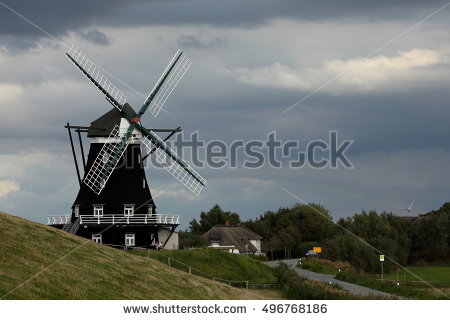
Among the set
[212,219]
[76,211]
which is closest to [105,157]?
[76,211]

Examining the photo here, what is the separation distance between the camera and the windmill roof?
182 ft

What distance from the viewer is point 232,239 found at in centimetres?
9375

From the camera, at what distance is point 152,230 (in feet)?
183

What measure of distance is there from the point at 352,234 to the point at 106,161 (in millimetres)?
33233

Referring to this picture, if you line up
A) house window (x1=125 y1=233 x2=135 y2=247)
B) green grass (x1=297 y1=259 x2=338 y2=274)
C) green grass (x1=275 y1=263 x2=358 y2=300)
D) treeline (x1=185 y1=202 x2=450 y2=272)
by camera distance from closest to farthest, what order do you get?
1. green grass (x1=275 y1=263 x2=358 y2=300)
2. house window (x1=125 y1=233 x2=135 y2=247)
3. green grass (x1=297 y1=259 x2=338 y2=274)
4. treeline (x1=185 y1=202 x2=450 y2=272)

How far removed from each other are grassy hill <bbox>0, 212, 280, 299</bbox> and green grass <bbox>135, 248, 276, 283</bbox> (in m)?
Answer: 3.35

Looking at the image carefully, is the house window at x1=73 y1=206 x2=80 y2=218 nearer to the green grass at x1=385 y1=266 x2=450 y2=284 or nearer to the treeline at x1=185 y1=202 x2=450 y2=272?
the green grass at x1=385 y1=266 x2=450 y2=284

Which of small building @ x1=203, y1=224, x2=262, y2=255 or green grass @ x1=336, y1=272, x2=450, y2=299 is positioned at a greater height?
small building @ x1=203, y1=224, x2=262, y2=255

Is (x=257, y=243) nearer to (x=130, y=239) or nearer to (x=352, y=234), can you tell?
(x=352, y=234)

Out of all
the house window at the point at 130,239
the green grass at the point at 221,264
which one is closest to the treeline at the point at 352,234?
the green grass at the point at 221,264

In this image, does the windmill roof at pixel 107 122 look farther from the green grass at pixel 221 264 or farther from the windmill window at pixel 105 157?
the green grass at pixel 221 264

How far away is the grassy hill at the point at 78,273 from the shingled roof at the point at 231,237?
44.2m

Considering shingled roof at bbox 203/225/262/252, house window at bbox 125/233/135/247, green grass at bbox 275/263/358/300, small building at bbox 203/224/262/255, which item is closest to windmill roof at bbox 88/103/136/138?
house window at bbox 125/233/135/247

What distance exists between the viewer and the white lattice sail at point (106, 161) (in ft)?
180
